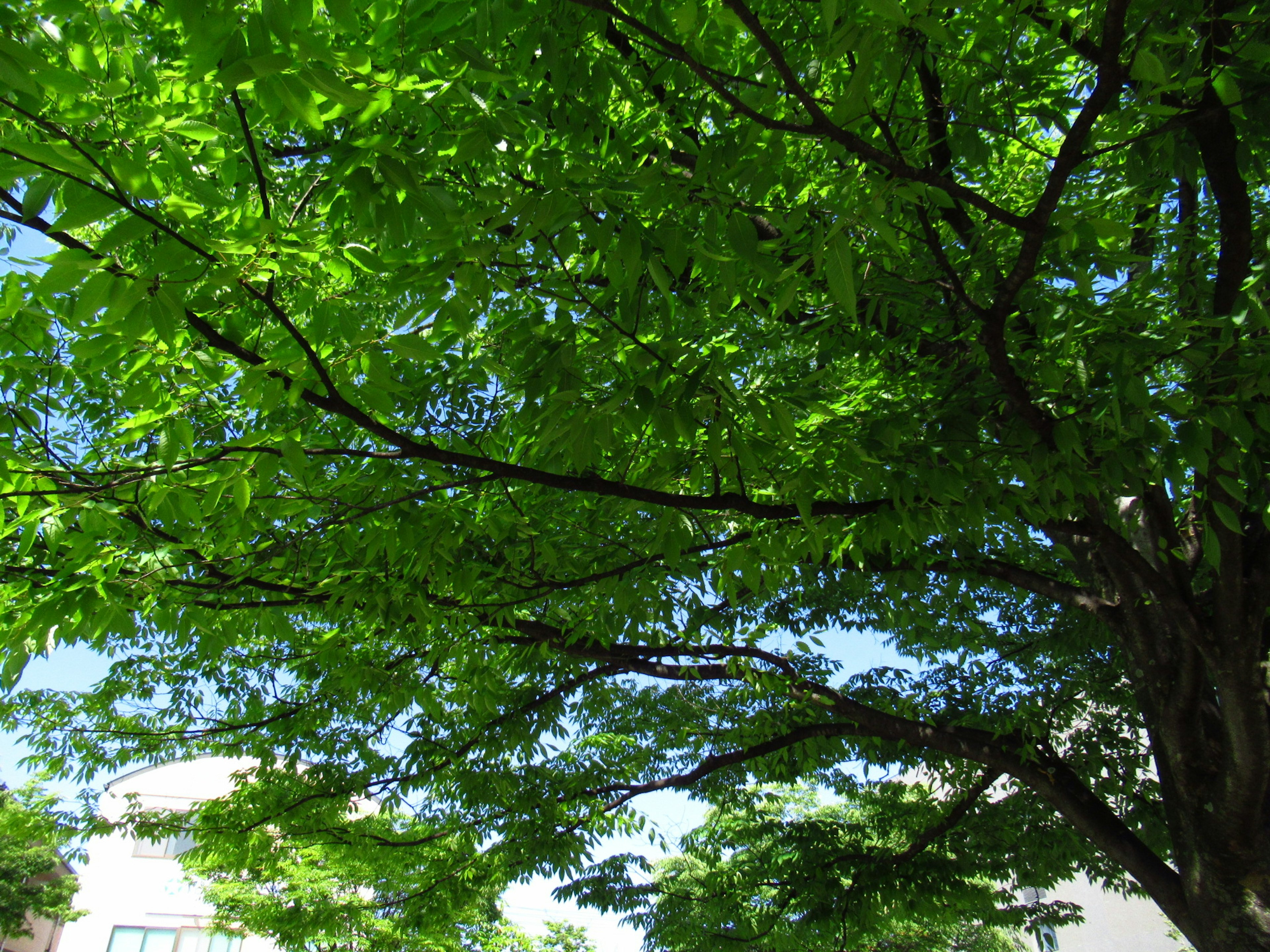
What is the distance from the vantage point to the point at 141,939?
2148 centimetres

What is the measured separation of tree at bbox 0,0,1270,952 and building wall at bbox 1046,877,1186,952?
52.6 feet

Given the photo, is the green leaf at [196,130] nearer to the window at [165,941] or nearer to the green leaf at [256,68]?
the green leaf at [256,68]

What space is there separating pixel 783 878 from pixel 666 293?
773 cm

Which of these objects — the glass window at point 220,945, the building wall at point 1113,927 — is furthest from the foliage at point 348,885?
the building wall at point 1113,927

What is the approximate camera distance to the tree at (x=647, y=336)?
1.73 metres

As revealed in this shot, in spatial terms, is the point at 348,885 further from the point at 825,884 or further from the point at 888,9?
the point at 888,9

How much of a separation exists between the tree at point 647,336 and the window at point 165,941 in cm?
2125

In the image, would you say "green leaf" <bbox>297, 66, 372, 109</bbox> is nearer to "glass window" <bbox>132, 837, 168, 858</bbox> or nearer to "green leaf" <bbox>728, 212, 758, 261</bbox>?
"green leaf" <bbox>728, 212, 758, 261</bbox>

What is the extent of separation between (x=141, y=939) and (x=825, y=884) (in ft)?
75.1

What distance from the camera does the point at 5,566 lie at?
125 inches

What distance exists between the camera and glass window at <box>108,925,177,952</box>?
840 inches

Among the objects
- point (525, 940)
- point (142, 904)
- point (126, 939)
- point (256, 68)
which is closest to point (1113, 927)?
point (525, 940)

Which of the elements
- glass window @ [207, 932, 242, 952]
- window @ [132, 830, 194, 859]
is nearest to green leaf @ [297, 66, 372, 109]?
glass window @ [207, 932, 242, 952]

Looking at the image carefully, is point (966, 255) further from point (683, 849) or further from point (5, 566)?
point (683, 849)
